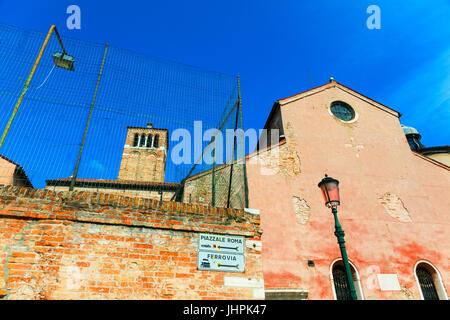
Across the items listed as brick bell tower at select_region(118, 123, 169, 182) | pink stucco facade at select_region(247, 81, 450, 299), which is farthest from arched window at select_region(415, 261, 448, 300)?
brick bell tower at select_region(118, 123, 169, 182)

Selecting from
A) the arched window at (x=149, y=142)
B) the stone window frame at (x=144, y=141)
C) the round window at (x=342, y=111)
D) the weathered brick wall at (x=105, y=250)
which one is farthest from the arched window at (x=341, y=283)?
the arched window at (x=149, y=142)

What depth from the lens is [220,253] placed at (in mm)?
4566

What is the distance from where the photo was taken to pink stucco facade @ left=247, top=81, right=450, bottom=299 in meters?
Answer: 9.70

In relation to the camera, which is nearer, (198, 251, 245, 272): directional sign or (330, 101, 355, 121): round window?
(198, 251, 245, 272): directional sign

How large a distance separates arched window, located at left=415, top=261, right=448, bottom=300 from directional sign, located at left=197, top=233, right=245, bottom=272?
9.12 m

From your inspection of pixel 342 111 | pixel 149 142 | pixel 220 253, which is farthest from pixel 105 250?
pixel 149 142

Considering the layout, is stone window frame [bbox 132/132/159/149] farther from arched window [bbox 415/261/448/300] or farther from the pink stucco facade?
arched window [bbox 415/261/448/300]

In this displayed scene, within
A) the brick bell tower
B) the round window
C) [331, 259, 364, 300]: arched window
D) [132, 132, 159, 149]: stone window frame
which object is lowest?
[331, 259, 364, 300]: arched window

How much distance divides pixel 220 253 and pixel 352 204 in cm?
831

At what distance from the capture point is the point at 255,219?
5055mm

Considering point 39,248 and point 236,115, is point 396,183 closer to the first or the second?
point 236,115

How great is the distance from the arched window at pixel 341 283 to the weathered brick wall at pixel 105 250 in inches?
249

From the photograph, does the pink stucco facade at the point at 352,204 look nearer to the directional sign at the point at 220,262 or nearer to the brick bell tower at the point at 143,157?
the directional sign at the point at 220,262
